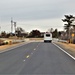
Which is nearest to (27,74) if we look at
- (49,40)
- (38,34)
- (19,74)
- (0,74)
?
(19,74)

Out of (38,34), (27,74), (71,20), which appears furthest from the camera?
(38,34)

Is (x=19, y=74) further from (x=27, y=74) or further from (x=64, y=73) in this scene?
(x=64, y=73)

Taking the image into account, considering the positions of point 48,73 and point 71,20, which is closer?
point 48,73

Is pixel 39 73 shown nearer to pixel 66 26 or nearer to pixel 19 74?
pixel 19 74

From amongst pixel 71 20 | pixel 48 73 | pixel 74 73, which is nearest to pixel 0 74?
pixel 48 73

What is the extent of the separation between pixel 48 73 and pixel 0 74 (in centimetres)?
235

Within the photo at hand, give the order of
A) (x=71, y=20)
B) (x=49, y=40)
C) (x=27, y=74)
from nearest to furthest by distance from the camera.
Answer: (x=27, y=74)
(x=49, y=40)
(x=71, y=20)

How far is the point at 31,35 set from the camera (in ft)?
651

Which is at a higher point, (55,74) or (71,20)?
(71,20)

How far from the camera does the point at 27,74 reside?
43.9 ft

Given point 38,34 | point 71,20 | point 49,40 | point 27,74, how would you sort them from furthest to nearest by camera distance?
point 38,34
point 71,20
point 49,40
point 27,74

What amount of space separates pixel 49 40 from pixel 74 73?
7647 centimetres

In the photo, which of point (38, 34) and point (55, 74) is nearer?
point (55, 74)

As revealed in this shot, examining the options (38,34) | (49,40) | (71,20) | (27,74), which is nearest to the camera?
(27,74)
